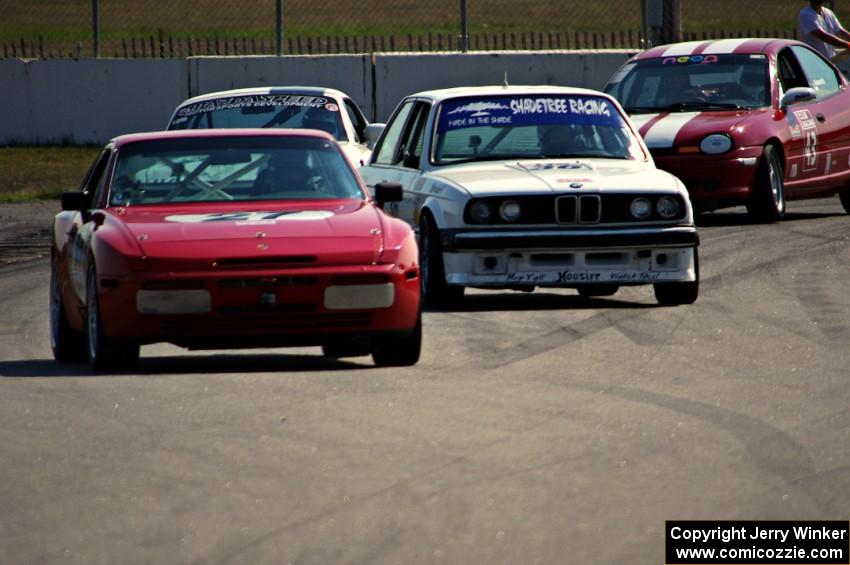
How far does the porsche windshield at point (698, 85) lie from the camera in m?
17.2

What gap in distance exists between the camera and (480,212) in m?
11.7

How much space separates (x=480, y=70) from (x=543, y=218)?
1584 centimetres

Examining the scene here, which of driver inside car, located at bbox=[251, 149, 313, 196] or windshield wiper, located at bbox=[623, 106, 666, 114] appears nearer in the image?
driver inside car, located at bbox=[251, 149, 313, 196]

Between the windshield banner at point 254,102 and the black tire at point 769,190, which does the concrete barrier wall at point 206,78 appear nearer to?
the windshield banner at point 254,102

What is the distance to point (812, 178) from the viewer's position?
56.6ft

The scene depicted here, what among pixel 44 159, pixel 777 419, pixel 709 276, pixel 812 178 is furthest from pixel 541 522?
pixel 44 159

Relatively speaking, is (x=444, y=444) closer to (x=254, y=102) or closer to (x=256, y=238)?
(x=256, y=238)

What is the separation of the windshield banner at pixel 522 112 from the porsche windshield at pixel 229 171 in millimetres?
2436

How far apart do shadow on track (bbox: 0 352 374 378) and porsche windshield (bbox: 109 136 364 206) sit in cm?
82

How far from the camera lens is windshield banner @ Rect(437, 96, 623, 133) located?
12.8 meters

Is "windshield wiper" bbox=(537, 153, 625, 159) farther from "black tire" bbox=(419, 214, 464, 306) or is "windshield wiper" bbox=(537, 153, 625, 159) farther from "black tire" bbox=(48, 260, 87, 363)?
"black tire" bbox=(48, 260, 87, 363)

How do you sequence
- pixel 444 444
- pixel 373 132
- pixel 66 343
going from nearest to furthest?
pixel 444 444 < pixel 66 343 < pixel 373 132

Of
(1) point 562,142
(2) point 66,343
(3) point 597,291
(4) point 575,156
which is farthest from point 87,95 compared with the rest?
(2) point 66,343

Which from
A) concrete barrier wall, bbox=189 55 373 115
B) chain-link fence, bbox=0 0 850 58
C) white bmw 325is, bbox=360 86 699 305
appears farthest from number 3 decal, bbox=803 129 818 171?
concrete barrier wall, bbox=189 55 373 115
